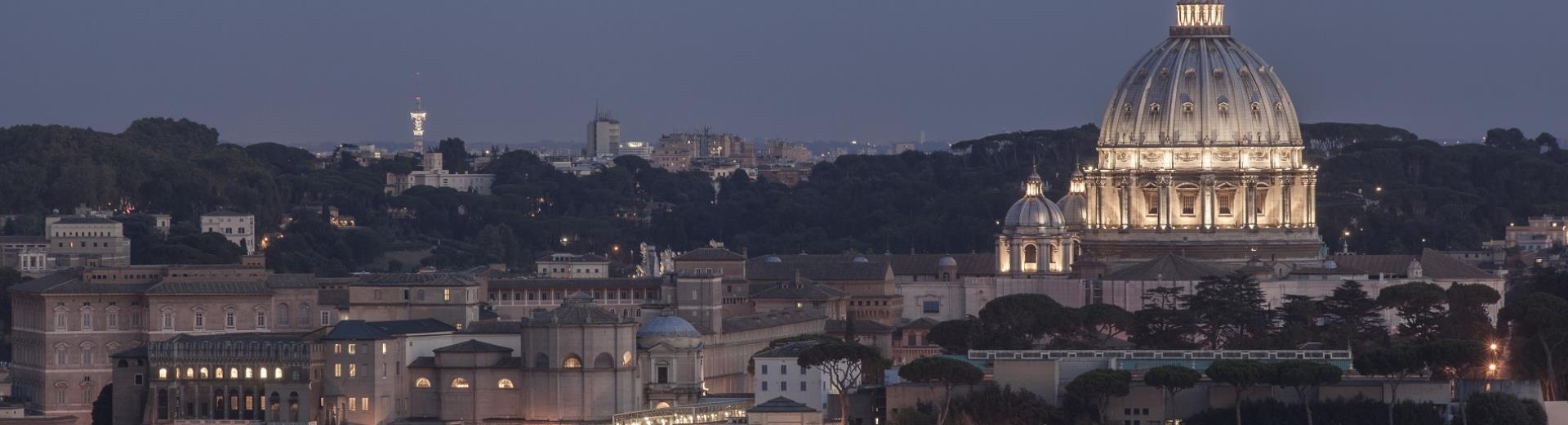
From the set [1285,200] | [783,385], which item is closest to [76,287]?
[783,385]

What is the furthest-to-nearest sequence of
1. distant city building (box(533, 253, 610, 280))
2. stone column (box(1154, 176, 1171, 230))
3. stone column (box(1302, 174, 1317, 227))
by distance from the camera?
distant city building (box(533, 253, 610, 280)) → stone column (box(1302, 174, 1317, 227)) → stone column (box(1154, 176, 1171, 230))

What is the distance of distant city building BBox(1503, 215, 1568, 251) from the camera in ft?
441

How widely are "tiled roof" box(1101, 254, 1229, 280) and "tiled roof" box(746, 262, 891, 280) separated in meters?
7.88

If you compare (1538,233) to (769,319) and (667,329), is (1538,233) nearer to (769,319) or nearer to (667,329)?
(769,319)

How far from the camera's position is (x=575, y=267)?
4700 inches

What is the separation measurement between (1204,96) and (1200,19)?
277cm

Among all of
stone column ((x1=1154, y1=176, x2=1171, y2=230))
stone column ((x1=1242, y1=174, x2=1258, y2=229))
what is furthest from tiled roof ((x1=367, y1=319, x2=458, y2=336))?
stone column ((x1=1242, y1=174, x2=1258, y2=229))

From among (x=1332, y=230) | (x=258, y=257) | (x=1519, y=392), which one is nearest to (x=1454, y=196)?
(x=1332, y=230)

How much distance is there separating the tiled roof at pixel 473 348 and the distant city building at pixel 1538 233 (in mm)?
53955

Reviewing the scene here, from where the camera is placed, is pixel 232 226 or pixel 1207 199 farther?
pixel 232 226

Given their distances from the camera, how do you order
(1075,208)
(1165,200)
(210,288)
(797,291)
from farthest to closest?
(1075,208) → (1165,200) → (797,291) → (210,288)

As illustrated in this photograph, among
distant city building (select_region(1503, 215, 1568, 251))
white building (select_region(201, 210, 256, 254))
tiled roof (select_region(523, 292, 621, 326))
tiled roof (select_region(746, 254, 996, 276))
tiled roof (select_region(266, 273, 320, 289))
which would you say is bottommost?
tiled roof (select_region(523, 292, 621, 326))

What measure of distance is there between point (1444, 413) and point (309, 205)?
83025 millimetres

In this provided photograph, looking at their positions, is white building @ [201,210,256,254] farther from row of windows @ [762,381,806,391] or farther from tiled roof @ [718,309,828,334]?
row of windows @ [762,381,806,391]
